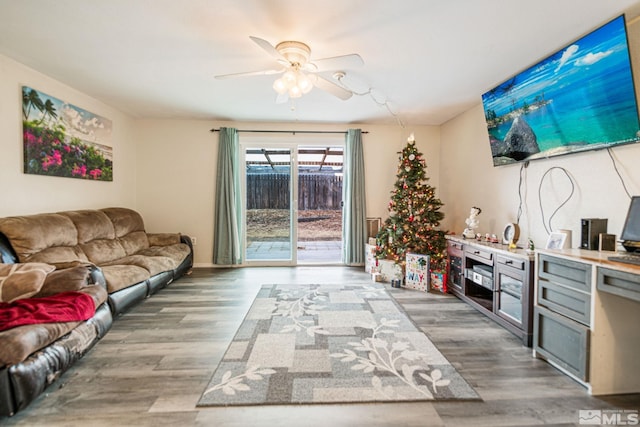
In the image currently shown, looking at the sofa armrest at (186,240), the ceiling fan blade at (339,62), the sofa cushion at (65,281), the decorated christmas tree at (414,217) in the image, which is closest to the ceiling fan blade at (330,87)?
the ceiling fan blade at (339,62)

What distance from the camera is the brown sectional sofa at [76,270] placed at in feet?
4.98

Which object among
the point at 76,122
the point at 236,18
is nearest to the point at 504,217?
the point at 236,18

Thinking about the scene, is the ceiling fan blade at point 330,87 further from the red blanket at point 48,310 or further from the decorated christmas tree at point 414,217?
the red blanket at point 48,310

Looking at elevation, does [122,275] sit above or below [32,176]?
below

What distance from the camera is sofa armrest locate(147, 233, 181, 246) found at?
4.17 metres

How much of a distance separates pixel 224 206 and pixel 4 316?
3.07 m

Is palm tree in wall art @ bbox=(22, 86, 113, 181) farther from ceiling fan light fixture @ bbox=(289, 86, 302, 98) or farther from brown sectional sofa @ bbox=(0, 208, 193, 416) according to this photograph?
ceiling fan light fixture @ bbox=(289, 86, 302, 98)

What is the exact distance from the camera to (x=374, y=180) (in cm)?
493

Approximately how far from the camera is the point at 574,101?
2.19 m

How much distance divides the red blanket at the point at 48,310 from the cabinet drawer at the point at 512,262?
3.50 m

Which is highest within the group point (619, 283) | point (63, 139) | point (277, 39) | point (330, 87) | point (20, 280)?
point (277, 39)

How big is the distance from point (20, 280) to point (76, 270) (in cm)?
31

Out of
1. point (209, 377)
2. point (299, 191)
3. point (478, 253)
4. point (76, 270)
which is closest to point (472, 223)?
point (478, 253)

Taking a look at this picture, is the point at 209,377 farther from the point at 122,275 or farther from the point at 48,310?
the point at 122,275
